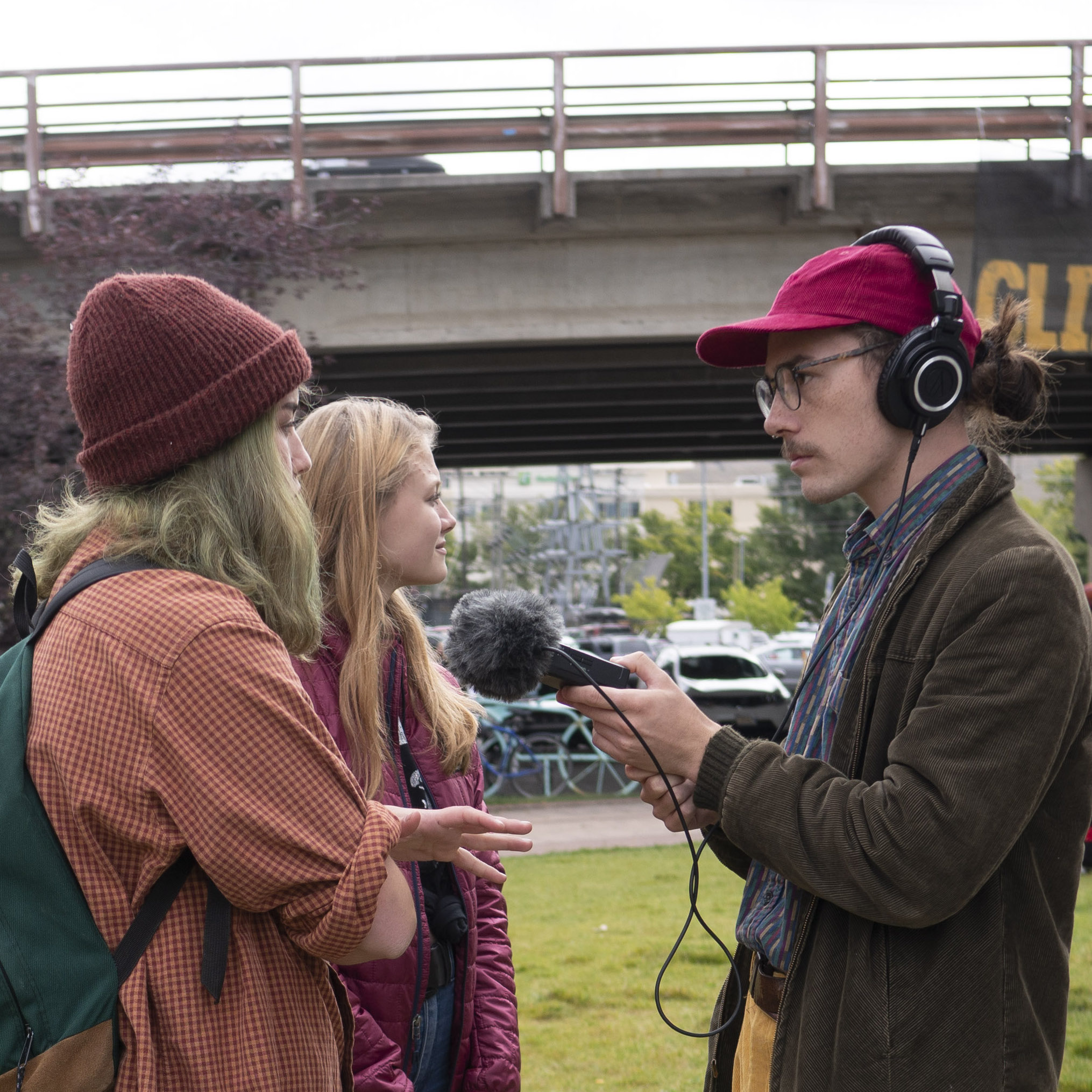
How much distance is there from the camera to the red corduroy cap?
2121 millimetres

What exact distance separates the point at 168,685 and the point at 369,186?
37.0 ft

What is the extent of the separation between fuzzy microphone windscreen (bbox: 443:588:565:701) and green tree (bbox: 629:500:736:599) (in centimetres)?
5652

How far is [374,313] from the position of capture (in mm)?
13102

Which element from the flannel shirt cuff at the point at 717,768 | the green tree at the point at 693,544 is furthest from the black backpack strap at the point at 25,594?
the green tree at the point at 693,544

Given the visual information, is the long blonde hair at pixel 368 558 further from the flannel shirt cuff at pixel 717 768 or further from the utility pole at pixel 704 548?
the utility pole at pixel 704 548

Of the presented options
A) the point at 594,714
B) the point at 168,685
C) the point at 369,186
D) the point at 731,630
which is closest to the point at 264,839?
the point at 168,685

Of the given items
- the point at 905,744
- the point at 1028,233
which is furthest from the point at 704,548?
the point at 905,744

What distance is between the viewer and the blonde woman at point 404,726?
2.43 metres

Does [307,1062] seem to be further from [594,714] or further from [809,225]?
[809,225]

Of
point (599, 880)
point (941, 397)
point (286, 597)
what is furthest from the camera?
point (599, 880)

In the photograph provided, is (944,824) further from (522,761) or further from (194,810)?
(522,761)

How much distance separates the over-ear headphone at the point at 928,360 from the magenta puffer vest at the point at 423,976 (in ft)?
4.25

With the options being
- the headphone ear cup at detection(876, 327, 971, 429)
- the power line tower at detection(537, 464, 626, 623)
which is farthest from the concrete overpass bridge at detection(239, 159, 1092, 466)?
the power line tower at detection(537, 464, 626, 623)

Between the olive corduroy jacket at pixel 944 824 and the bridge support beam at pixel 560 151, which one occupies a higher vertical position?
the bridge support beam at pixel 560 151
